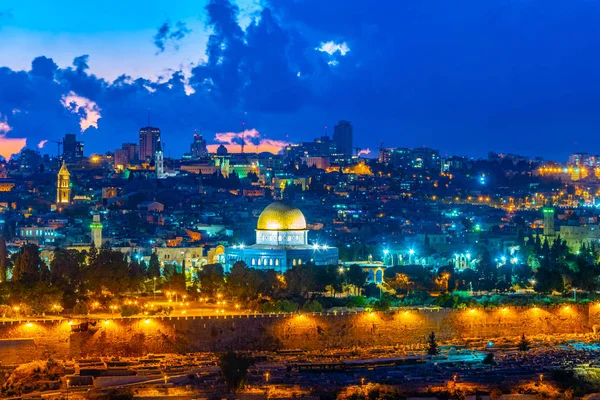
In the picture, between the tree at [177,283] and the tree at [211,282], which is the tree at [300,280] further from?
the tree at [177,283]

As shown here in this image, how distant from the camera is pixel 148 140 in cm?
13412

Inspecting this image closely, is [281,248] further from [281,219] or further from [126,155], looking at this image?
[126,155]

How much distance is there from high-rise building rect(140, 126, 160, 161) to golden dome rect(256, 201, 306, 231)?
7448 cm

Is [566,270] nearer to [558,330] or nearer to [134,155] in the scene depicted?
[558,330]

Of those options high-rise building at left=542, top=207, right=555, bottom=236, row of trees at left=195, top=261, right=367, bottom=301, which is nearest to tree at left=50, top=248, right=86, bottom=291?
row of trees at left=195, top=261, right=367, bottom=301

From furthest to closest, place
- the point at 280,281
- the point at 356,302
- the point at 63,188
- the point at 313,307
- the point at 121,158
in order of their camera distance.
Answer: the point at 121,158 → the point at 63,188 → the point at 280,281 → the point at 356,302 → the point at 313,307

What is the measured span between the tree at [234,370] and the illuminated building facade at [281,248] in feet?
56.0

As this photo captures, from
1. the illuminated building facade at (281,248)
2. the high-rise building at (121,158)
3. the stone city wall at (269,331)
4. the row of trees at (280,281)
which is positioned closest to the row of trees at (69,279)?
the row of trees at (280,281)

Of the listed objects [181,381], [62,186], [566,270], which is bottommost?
[181,381]

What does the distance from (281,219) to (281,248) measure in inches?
82.4

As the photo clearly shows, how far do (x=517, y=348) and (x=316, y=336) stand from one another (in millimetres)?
6125

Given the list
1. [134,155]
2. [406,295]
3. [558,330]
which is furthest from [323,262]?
[134,155]

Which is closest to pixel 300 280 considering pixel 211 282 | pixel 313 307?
pixel 211 282

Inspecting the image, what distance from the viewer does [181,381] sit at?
3669cm
